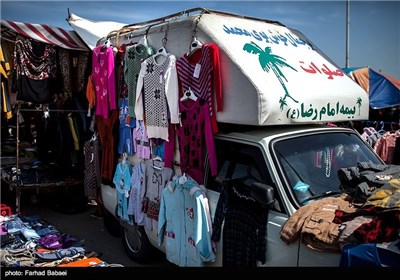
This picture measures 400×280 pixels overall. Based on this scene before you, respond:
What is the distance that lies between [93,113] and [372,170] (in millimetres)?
5129

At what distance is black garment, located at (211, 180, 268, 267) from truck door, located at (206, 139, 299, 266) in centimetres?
6

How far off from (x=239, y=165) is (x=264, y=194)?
2.36 feet

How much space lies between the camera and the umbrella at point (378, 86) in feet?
31.6

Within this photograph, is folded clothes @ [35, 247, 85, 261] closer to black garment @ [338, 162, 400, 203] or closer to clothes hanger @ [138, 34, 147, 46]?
clothes hanger @ [138, 34, 147, 46]

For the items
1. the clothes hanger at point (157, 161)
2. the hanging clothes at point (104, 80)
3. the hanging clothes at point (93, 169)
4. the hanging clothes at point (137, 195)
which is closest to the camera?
the clothes hanger at point (157, 161)

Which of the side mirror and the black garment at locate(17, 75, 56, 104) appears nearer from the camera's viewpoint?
the side mirror

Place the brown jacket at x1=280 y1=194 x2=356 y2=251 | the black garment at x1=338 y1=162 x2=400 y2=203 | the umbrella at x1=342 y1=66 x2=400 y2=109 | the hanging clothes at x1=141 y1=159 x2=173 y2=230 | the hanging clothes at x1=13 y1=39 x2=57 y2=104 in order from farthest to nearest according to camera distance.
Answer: the umbrella at x1=342 y1=66 x2=400 y2=109
the hanging clothes at x1=13 y1=39 x2=57 y2=104
the hanging clothes at x1=141 y1=159 x2=173 y2=230
the black garment at x1=338 y1=162 x2=400 y2=203
the brown jacket at x1=280 y1=194 x2=356 y2=251

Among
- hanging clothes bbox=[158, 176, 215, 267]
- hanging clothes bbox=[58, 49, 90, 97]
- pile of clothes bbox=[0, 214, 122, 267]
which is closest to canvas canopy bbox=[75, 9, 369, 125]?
hanging clothes bbox=[158, 176, 215, 267]

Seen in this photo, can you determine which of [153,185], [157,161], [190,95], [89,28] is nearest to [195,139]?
[190,95]

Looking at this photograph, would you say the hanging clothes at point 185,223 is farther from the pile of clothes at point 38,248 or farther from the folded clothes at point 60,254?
the folded clothes at point 60,254

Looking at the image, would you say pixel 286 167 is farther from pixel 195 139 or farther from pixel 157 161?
pixel 157 161

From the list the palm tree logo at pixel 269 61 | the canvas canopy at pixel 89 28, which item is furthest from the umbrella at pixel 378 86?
the palm tree logo at pixel 269 61

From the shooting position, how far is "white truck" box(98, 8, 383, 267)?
3.14m

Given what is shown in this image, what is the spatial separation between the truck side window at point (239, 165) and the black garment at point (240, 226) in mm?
107
